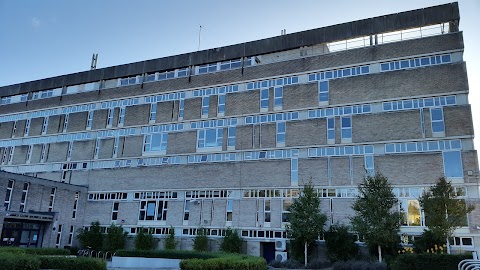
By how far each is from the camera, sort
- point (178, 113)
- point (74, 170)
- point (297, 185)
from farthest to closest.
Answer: point (74, 170) → point (178, 113) → point (297, 185)

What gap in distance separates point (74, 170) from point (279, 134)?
22.0m

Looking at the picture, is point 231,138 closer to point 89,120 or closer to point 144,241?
point 144,241

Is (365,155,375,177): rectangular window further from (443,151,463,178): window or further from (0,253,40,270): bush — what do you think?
(0,253,40,270): bush

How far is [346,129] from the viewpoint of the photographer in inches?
1267

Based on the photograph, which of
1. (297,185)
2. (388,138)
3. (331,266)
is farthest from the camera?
(297,185)

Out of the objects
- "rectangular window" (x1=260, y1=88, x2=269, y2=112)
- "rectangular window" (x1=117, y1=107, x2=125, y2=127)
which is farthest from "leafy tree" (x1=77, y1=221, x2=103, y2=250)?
"rectangular window" (x1=260, y1=88, x2=269, y2=112)

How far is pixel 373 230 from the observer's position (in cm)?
2533

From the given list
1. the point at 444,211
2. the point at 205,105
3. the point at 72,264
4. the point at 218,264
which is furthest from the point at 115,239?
the point at 444,211

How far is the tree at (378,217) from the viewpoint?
82.7 feet

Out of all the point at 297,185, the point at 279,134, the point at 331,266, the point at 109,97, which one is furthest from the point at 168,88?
the point at 331,266

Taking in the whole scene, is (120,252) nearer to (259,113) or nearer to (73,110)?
(259,113)

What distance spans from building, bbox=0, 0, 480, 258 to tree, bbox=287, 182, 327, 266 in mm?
2351

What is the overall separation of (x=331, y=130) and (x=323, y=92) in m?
3.31

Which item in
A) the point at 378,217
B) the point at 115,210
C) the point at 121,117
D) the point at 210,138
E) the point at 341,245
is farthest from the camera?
the point at 121,117
